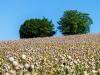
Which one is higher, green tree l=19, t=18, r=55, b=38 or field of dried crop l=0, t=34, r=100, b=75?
green tree l=19, t=18, r=55, b=38

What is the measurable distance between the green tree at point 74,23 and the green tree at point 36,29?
4.86 m

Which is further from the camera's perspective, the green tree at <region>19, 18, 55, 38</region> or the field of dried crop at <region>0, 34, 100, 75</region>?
the green tree at <region>19, 18, 55, 38</region>

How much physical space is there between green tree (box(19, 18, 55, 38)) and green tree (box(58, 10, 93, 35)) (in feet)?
16.0

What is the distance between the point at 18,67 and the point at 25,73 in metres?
0.29

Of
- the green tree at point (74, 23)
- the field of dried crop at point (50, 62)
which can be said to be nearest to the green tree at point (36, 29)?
the green tree at point (74, 23)

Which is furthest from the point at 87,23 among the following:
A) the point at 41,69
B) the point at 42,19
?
the point at 41,69

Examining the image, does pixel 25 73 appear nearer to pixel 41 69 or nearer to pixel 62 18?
pixel 41 69

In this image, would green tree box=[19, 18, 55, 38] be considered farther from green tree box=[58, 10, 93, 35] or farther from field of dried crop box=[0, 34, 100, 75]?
field of dried crop box=[0, 34, 100, 75]

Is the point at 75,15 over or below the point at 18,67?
over

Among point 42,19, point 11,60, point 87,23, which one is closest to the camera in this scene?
point 11,60

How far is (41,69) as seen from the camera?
6.96 metres

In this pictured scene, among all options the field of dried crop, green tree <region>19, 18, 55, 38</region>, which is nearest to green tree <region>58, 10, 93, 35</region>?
green tree <region>19, 18, 55, 38</region>

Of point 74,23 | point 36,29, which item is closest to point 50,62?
point 36,29

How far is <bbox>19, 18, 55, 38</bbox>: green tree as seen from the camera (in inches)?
3287
